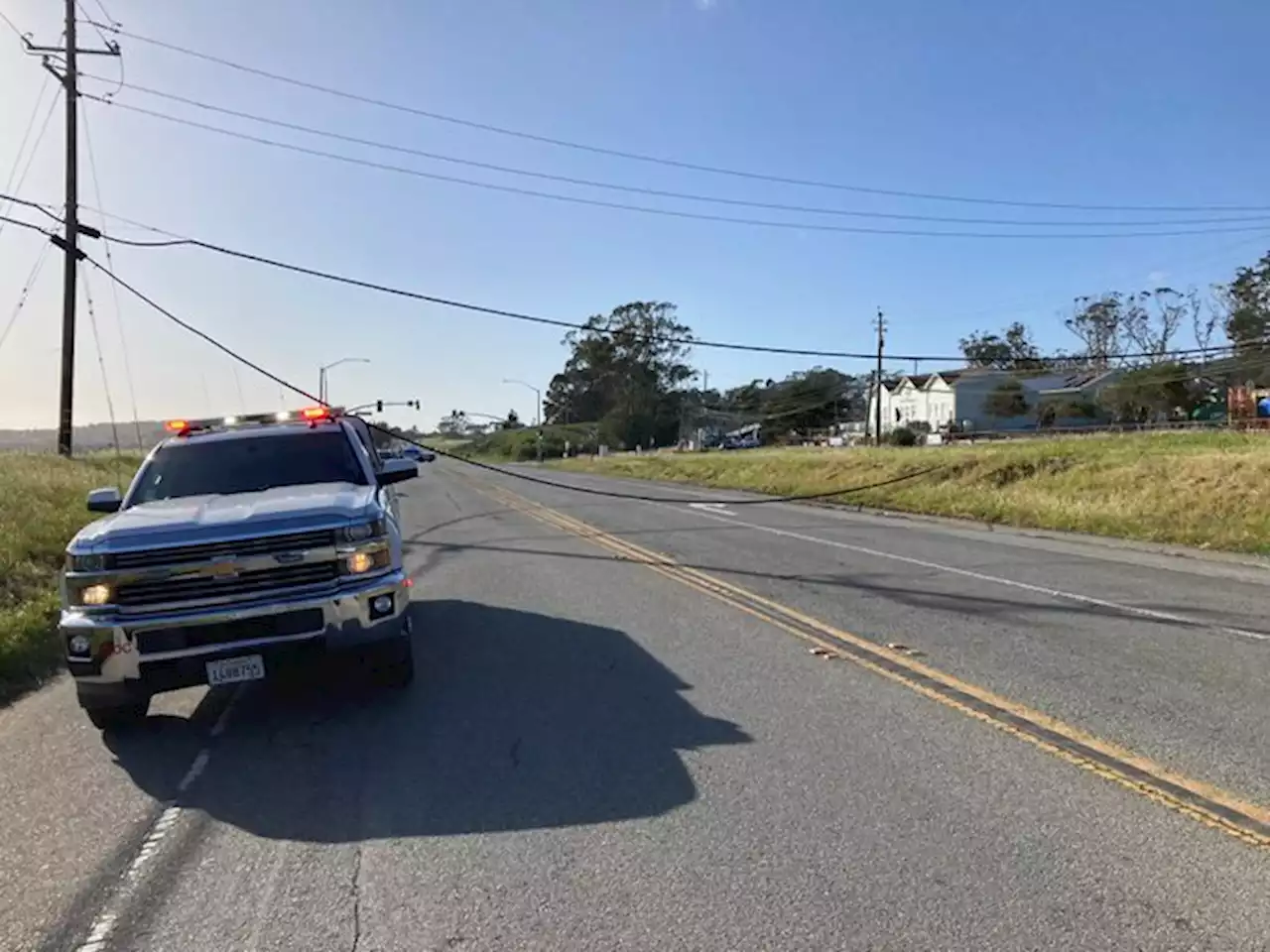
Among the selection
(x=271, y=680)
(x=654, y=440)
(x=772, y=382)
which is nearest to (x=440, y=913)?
(x=271, y=680)

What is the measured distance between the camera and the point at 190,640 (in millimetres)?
6086

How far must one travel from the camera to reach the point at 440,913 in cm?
386

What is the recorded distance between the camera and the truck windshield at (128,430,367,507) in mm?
7930

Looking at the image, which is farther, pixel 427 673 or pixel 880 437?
pixel 880 437

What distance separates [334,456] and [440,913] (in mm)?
5217

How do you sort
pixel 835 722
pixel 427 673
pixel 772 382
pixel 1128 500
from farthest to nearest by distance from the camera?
pixel 772 382
pixel 1128 500
pixel 427 673
pixel 835 722

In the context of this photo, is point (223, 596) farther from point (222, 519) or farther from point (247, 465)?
point (247, 465)

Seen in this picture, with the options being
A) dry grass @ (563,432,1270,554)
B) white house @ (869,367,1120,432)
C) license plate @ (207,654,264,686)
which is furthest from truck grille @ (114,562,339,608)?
→ white house @ (869,367,1120,432)

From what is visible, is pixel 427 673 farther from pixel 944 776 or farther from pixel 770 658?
pixel 944 776

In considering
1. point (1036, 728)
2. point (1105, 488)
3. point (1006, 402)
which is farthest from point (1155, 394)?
point (1036, 728)

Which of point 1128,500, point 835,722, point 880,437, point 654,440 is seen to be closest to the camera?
point 835,722

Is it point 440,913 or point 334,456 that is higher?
point 334,456

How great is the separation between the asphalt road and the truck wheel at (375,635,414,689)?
0.14 meters

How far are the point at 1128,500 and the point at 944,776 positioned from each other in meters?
17.7
